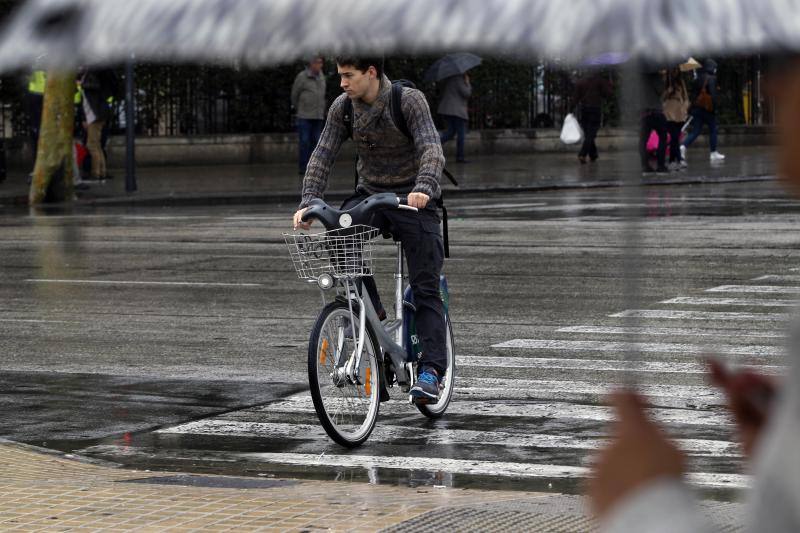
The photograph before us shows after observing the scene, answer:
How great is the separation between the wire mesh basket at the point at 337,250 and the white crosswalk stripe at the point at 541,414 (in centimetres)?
79

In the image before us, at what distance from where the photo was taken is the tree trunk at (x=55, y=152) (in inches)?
909

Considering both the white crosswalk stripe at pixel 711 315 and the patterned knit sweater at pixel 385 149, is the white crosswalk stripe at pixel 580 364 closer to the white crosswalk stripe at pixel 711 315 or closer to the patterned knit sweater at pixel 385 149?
the white crosswalk stripe at pixel 711 315

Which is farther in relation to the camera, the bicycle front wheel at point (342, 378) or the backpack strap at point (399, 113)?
the backpack strap at point (399, 113)

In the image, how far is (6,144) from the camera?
29516 millimetres

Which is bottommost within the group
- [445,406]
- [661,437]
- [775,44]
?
[445,406]

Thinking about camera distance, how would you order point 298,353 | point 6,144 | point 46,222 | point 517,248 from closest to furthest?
1. point 298,353
2. point 517,248
3. point 46,222
4. point 6,144

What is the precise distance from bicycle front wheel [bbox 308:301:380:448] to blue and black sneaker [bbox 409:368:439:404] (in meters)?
0.22

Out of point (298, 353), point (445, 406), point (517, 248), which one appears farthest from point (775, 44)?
point (517, 248)

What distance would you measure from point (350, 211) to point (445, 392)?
4.35ft

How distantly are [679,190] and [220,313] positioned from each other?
1289cm

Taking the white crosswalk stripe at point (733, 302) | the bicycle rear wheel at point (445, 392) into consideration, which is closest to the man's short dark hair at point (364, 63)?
the bicycle rear wheel at point (445, 392)

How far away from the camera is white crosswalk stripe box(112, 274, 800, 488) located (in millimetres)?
6660

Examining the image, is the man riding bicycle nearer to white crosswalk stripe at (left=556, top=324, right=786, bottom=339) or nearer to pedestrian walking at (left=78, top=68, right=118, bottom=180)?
white crosswalk stripe at (left=556, top=324, right=786, bottom=339)

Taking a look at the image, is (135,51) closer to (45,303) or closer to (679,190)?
(45,303)
